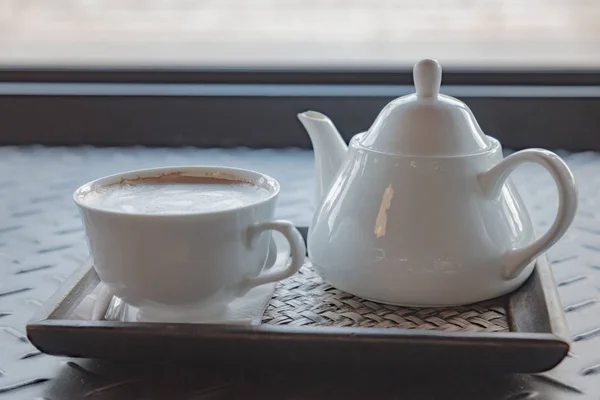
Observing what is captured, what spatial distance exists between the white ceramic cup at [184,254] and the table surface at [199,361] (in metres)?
0.04

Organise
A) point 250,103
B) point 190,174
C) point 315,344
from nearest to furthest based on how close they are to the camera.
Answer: point 315,344
point 190,174
point 250,103

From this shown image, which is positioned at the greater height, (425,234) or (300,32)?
(300,32)

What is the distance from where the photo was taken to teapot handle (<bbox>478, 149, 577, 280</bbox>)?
0.46m

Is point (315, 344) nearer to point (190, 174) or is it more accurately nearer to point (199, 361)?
point (199, 361)

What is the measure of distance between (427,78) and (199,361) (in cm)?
24

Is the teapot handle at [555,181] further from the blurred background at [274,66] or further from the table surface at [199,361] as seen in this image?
the blurred background at [274,66]

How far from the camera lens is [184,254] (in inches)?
16.8

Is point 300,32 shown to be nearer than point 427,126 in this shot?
No

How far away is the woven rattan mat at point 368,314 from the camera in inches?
18.6

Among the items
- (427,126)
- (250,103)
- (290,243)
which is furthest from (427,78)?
(250,103)

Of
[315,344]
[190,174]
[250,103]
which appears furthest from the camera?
[250,103]

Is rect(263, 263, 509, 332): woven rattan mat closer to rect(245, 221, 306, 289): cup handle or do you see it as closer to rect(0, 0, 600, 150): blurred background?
rect(245, 221, 306, 289): cup handle

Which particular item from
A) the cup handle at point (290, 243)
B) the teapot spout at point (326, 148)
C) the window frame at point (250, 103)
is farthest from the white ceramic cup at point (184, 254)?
the window frame at point (250, 103)

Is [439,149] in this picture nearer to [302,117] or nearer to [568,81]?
[302,117]
